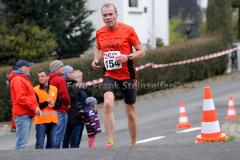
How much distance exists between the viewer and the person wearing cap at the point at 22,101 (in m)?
10.5

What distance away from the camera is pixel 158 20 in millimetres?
36312

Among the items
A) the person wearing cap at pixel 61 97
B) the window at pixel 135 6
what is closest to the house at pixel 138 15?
the window at pixel 135 6

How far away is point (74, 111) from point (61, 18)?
41.0ft

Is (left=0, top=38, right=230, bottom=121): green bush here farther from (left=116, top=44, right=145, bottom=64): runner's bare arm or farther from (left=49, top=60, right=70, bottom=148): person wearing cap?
(left=116, top=44, right=145, bottom=64): runner's bare arm

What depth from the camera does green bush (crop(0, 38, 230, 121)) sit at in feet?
69.8

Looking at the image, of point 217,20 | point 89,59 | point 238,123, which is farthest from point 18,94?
point 217,20

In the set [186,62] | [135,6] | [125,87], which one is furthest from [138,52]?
[135,6]

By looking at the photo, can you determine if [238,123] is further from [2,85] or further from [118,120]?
[2,85]

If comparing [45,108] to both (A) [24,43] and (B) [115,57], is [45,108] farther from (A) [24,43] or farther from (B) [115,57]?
(A) [24,43]

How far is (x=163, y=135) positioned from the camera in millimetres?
14211

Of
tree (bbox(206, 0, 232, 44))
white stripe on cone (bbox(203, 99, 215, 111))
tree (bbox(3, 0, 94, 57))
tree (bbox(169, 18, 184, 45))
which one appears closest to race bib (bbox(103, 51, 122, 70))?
white stripe on cone (bbox(203, 99, 215, 111))

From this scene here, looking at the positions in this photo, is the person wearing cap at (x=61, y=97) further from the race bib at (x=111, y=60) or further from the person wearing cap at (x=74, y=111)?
the race bib at (x=111, y=60)

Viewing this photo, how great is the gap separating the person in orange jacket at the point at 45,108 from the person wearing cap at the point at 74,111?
32 centimetres

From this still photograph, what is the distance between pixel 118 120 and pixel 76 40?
294 inches
